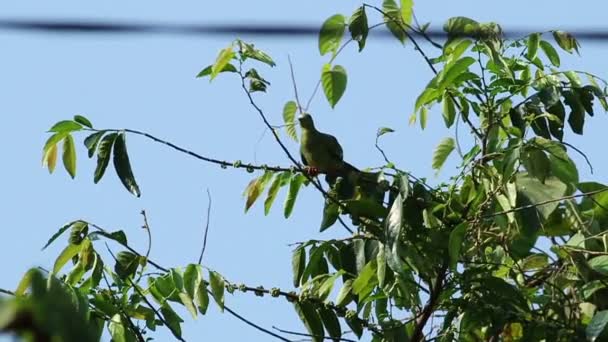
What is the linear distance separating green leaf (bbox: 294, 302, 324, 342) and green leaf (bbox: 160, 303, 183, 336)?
1.18ft

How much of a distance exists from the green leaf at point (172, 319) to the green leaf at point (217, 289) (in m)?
0.12

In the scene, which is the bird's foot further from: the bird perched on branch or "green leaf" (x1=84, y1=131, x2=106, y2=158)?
the bird perched on branch

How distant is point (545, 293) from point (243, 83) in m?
1.14

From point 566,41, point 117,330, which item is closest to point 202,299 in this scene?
point 117,330

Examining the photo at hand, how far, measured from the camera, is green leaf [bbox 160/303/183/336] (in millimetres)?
3047

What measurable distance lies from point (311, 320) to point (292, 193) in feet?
1.47

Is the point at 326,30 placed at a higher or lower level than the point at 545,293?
higher

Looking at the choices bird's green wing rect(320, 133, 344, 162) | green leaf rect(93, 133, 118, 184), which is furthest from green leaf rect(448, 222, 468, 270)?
bird's green wing rect(320, 133, 344, 162)

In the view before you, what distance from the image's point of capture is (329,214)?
3361 millimetres

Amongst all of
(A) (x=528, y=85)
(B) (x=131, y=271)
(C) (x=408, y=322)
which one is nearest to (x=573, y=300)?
(C) (x=408, y=322)

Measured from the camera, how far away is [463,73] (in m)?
3.31

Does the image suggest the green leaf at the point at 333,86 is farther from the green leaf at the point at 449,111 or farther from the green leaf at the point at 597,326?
the green leaf at the point at 597,326

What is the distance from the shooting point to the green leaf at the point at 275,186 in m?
3.46

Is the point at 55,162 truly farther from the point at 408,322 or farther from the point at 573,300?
the point at 573,300
